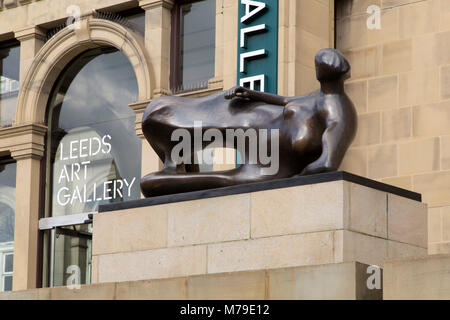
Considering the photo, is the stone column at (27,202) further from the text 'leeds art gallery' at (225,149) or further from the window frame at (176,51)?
the window frame at (176,51)

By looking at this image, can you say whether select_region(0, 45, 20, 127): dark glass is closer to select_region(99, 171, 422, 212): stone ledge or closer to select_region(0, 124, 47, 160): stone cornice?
select_region(0, 124, 47, 160): stone cornice

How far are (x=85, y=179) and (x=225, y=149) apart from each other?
4973mm

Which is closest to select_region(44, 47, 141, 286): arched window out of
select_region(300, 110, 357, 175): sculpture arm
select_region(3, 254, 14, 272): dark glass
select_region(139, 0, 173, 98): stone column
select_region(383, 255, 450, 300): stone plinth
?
select_region(139, 0, 173, 98): stone column

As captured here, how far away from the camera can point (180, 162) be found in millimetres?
13445

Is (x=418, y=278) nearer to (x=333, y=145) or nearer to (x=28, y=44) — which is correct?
(x=333, y=145)

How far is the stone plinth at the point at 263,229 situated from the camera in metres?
11.6

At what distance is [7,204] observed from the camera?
25094 millimetres

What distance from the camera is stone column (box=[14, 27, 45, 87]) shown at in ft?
81.6

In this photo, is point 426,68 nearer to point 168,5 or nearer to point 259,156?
point 168,5

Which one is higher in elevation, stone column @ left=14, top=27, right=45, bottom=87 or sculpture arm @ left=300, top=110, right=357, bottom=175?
stone column @ left=14, top=27, right=45, bottom=87

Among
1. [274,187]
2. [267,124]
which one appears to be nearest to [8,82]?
[267,124]

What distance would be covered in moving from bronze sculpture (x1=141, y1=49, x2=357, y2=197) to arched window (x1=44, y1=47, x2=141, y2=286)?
Result: 938 centimetres

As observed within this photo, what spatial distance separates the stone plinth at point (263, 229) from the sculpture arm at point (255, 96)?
52.8 inches
